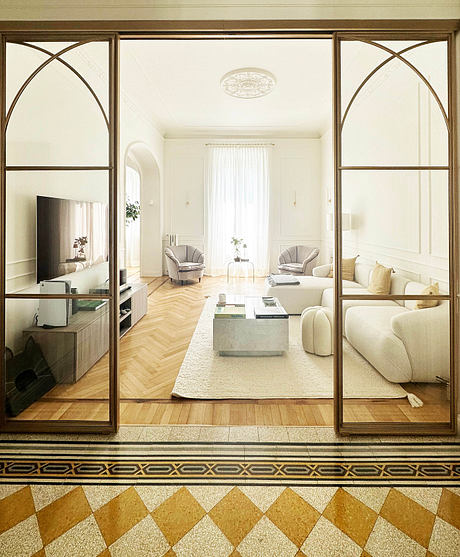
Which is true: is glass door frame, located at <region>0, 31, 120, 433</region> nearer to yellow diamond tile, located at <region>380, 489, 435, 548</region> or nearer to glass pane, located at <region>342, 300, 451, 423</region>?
glass pane, located at <region>342, 300, 451, 423</region>

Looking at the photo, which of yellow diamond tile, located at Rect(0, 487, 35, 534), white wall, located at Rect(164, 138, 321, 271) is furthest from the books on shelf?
white wall, located at Rect(164, 138, 321, 271)

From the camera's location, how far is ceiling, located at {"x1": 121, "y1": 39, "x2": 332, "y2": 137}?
4.84m

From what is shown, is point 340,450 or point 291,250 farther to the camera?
point 291,250

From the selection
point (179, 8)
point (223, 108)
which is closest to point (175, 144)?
point (223, 108)

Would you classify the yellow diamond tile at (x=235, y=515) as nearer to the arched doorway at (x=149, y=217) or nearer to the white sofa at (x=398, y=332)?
the white sofa at (x=398, y=332)

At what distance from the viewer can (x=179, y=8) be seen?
2438mm

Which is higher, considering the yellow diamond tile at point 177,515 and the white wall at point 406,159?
the white wall at point 406,159

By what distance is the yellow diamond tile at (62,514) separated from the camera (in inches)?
66.7

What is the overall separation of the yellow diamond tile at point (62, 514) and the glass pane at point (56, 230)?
1118 millimetres

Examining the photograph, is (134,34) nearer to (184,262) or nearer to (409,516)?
(409,516)

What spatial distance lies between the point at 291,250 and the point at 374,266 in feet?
20.3

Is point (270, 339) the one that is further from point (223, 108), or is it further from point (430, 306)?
point (223, 108)

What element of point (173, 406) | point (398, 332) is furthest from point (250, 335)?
point (398, 332)

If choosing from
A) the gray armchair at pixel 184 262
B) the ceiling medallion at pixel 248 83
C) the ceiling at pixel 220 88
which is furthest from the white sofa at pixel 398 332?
the gray armchair at pixel 184 262
